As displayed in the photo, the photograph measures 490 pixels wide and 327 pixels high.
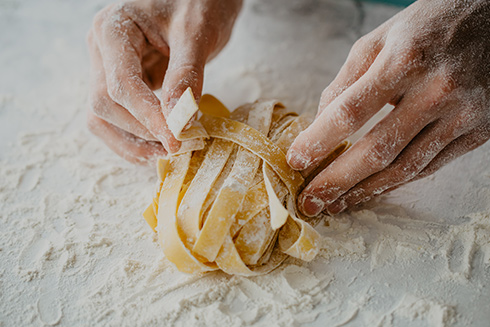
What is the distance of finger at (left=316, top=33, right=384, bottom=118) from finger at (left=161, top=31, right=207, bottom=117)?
47cm

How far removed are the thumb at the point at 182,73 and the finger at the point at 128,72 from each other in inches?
2.3

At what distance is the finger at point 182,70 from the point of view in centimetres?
151

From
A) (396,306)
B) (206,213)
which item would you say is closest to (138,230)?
(206,213)

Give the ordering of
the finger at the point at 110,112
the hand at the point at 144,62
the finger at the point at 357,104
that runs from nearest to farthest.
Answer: the finger at the point at 357,104
the hand at the point at 144,62
the finger at the point at 110,112

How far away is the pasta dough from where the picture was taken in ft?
4.49

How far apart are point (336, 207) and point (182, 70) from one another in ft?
2.48

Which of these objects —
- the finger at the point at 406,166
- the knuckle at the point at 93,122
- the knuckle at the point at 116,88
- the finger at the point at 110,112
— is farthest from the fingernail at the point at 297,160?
the knuckle at the point at 93,122

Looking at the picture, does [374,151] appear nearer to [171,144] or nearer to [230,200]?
[230,200]

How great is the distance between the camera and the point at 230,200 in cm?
140

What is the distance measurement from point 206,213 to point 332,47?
5.40ft

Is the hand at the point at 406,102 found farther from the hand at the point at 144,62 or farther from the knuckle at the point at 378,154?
the hand at the point at 144,62

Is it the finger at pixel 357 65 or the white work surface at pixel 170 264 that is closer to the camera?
the white work surface at pixel 170 264

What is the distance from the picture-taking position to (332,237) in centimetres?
156

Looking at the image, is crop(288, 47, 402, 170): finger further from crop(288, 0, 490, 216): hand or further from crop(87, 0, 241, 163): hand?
crop(87, 0, 241, 163): hand
